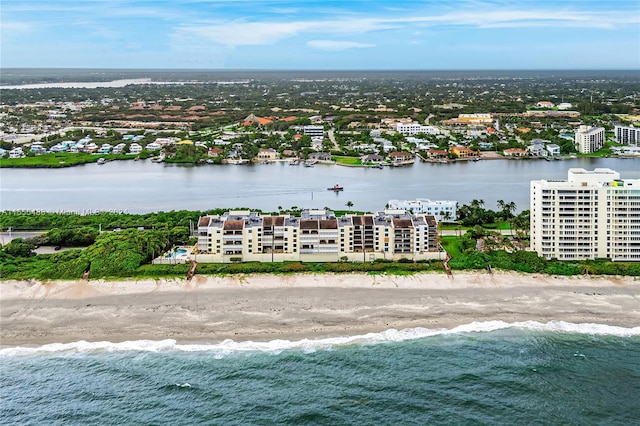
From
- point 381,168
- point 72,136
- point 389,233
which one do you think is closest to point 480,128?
point 381,168

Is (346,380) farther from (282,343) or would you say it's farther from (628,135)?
(628,135)

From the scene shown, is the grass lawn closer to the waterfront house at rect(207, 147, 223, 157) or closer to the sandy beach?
the sandy beach

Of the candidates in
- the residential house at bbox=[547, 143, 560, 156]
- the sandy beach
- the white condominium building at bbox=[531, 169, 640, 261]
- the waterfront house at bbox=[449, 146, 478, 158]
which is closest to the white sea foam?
the sandy beach

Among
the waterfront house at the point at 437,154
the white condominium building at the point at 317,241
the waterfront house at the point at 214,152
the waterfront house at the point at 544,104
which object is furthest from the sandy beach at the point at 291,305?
the waterfront house at the point at 544,104

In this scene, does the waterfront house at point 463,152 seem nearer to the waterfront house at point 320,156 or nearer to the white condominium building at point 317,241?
the waterfront house at point 320,156

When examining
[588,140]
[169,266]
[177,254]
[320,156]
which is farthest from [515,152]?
[169,266]

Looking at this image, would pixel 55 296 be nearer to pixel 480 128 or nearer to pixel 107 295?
pixel 107 295
